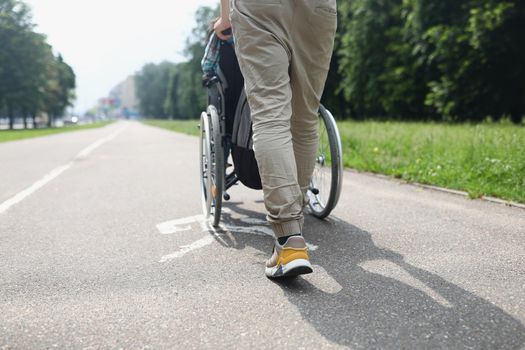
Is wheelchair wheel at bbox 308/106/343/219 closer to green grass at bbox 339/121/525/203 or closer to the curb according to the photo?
the curb

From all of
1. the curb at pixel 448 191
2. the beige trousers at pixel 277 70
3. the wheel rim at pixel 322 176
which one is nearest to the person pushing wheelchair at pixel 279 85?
the beige trousers at pixel 277 70

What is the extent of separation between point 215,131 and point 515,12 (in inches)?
681

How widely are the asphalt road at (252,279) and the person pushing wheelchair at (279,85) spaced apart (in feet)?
0.78

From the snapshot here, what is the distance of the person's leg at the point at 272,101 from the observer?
247cm

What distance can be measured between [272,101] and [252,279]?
2.97ft

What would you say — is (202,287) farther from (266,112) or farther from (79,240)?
(79,240)

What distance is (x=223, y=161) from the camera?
3.42 meters

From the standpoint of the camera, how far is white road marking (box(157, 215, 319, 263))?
10.5ft

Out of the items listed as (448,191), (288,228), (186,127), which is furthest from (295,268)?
(186,127)

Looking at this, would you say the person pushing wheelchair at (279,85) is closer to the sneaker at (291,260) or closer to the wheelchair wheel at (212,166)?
the sneaker at (291,260)

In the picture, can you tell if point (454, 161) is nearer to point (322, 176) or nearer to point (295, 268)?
point (322, 176)

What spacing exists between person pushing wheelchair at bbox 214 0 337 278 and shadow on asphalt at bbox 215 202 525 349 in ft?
0.78

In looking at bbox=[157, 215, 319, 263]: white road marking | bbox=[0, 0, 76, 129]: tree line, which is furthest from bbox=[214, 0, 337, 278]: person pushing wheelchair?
bbox=[0, 0, 76, 129]: tree line

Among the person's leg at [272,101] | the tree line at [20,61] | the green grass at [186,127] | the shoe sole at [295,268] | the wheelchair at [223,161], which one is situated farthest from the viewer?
the tree line at [20,61]
